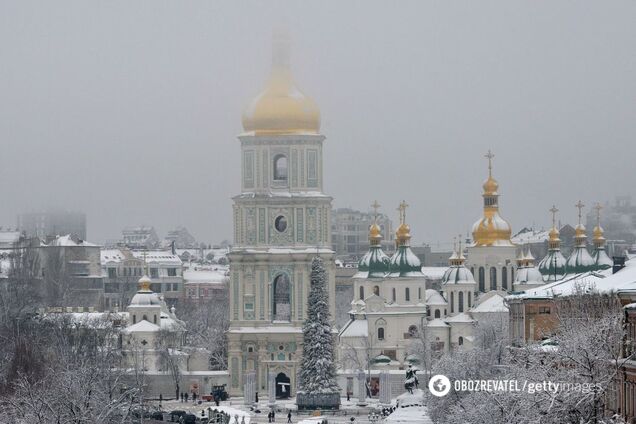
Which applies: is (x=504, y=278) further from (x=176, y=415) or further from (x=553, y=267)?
(x=176, y=415)

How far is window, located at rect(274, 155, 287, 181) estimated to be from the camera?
120 meters

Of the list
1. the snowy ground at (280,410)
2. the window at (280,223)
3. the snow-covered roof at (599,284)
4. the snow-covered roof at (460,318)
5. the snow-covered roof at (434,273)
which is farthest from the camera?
the snow-covered roof at (434,273)

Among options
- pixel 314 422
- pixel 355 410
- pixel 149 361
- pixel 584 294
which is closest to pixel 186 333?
pixel 149 361

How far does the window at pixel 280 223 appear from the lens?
118750mm

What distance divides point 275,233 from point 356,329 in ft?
36.6

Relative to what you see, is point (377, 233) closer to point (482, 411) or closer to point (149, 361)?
point (149, 361)

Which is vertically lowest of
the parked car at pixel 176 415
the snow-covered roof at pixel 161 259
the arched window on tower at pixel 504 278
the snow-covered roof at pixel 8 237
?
the parked car at pixel 176 415

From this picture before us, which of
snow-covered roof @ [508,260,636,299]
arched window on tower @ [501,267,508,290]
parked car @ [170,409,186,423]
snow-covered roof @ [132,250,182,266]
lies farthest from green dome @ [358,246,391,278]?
snow-covered roof @ [132,250,182,266]

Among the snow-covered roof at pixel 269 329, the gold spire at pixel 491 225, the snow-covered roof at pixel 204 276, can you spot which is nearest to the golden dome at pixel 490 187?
the gold spire at pixel 491 225

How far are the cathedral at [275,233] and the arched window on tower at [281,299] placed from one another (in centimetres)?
5

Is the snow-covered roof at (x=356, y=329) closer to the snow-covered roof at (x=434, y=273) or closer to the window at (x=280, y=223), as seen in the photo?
the window at (x=280, y=223)

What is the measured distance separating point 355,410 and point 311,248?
662 inches

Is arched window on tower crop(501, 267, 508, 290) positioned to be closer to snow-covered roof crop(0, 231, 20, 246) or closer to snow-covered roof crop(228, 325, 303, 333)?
snow-covered roof crop(228, 325, 303, 333)

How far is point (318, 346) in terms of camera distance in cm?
10394
